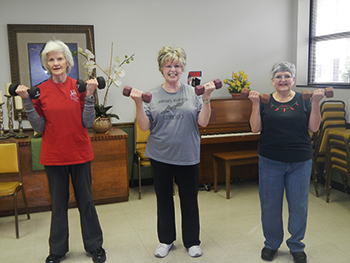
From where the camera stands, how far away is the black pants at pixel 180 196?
248cm

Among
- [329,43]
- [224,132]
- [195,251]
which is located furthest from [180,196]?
[329,43]

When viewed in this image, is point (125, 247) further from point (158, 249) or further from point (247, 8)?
point (247, 8)

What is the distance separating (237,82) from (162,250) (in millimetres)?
2444

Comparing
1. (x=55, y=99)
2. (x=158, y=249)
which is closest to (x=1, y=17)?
(x=55, y=99)

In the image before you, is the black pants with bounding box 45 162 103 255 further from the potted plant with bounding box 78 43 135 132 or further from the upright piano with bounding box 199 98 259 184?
the upright piano with bounding box 199 98 259 184

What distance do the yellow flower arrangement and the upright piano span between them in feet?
0.59

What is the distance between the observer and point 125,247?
2820 millimetres

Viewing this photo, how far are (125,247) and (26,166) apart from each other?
1417 millimetres

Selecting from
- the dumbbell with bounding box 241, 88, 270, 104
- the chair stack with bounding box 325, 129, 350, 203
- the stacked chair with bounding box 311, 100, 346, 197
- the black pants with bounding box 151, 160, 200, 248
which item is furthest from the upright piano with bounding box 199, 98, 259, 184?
the dumbbell with bounding box 241, 88, 270, 104

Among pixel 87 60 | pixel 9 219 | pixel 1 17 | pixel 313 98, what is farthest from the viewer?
pixel 87 60

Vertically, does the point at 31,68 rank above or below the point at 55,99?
above

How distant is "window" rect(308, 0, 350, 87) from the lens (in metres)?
4.11

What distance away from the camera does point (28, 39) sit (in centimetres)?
384

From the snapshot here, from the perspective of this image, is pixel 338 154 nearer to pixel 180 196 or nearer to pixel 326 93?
pixel 326 93
